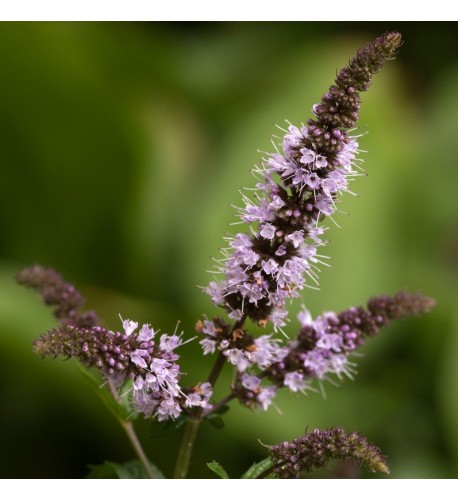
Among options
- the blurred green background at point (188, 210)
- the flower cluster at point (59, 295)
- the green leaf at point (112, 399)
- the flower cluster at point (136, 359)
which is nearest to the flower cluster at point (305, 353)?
the flower cluster at point (136, 359)

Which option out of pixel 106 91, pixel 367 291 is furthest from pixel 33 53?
pixel 367 291

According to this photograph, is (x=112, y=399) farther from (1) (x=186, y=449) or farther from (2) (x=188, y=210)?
(2) (x=188, y=210)

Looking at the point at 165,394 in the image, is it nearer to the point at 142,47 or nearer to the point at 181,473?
the point at 181,473

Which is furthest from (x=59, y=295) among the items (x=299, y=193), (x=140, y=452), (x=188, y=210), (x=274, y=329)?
(x=188, y=210)

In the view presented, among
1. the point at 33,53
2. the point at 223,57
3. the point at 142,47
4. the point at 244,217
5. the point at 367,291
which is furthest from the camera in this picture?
the point at 223,57

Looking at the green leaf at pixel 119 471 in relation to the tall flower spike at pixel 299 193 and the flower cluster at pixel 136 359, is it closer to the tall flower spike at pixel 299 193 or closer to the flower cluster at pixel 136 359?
the flower cluster at pixel 136 359

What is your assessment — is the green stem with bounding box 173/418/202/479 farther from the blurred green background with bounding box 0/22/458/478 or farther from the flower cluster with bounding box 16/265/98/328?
the blurred green background with bounding box 0/22/458/478

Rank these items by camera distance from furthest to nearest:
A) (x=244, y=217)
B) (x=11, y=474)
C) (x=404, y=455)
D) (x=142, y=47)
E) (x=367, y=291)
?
(x=142, y=47) → (x=367, y=291) → (x=404, y=455) → (x=11, y=474) → (x=244, y=217)
